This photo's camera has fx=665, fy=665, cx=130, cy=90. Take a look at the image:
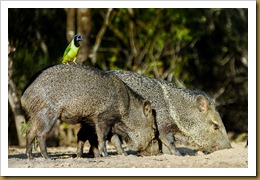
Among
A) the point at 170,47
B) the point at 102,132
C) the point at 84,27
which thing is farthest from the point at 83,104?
the point at 170,47

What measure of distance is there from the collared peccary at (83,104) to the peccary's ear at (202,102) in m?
1.11

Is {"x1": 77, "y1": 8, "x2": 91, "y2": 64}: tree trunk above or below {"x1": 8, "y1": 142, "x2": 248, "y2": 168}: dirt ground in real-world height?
above

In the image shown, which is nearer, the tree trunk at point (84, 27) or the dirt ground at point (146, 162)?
the dirt ground at point (146, 162)

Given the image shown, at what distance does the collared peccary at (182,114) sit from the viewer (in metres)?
12.6

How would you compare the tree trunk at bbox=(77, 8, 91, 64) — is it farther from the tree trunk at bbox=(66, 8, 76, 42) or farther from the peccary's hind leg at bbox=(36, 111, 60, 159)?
the peccary's hind leg at bbox=(36, 111, 60, 159)

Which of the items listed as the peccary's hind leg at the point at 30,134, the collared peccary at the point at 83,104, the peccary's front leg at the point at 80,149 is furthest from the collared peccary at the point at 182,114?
the peccary's hind leg at the point at 30,134

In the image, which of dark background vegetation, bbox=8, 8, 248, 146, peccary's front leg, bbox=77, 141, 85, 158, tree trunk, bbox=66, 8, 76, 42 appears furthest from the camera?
dark background vegetation, bbox=8, 8, 248, 146

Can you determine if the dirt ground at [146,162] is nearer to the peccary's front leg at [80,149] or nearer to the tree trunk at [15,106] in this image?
the peccary's front leg at [80,149]

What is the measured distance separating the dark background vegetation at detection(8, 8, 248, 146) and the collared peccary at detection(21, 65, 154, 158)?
6.68 meters

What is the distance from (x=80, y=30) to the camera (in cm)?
1747

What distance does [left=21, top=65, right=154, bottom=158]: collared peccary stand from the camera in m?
11.1

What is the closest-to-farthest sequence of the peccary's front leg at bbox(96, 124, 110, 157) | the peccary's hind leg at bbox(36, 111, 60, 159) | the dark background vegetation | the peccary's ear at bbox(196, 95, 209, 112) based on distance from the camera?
the peccary's hind leg at bbox(36, 111, 60, 159)
the peccary's front leg at bbox(96, 124, 110, 157)
the peccary's ear at bbox(196, 95, 209, 112)
the dark background vegetation

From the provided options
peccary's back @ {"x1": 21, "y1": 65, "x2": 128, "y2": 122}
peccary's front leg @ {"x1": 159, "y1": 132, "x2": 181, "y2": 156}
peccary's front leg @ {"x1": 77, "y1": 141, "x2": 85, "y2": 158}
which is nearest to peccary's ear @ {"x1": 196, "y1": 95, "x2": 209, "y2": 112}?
peccary's front leg @ {"x1": 159, "y1": 132, "x2": 181, "y2": 156}

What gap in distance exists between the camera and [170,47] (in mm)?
21312
